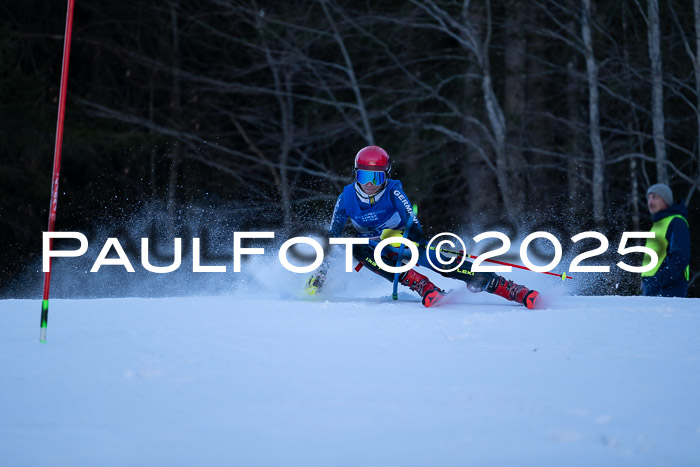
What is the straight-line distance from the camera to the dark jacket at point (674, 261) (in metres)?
7.99

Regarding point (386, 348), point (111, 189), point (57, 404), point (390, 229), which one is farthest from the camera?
point (111, 189)

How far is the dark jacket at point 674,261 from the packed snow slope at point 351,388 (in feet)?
5.65

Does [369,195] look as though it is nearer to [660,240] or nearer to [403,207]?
[403,207]

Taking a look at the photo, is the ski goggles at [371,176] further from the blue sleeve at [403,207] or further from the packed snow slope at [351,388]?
the packed snow slope at [351,388]

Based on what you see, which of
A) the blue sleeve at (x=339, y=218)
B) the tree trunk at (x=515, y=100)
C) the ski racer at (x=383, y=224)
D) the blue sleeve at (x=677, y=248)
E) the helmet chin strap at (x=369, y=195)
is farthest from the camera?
the tree trunk at (x=515, y=100)

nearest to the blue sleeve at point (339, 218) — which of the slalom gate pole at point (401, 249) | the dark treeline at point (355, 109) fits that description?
the slalom gate pole at point (401, 249)

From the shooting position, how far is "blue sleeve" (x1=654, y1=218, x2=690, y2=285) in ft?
26.2

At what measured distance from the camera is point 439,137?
1834cm

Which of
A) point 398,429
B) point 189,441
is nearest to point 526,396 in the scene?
point 398,429

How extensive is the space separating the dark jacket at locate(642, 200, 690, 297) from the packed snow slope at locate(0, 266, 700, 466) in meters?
1.72

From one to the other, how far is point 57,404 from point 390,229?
4136 millimetres

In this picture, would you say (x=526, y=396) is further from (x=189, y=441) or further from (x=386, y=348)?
(x=189, y=441)

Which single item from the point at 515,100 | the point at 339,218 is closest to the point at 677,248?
the point at 339,218

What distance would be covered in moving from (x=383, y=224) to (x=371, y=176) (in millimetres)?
481
